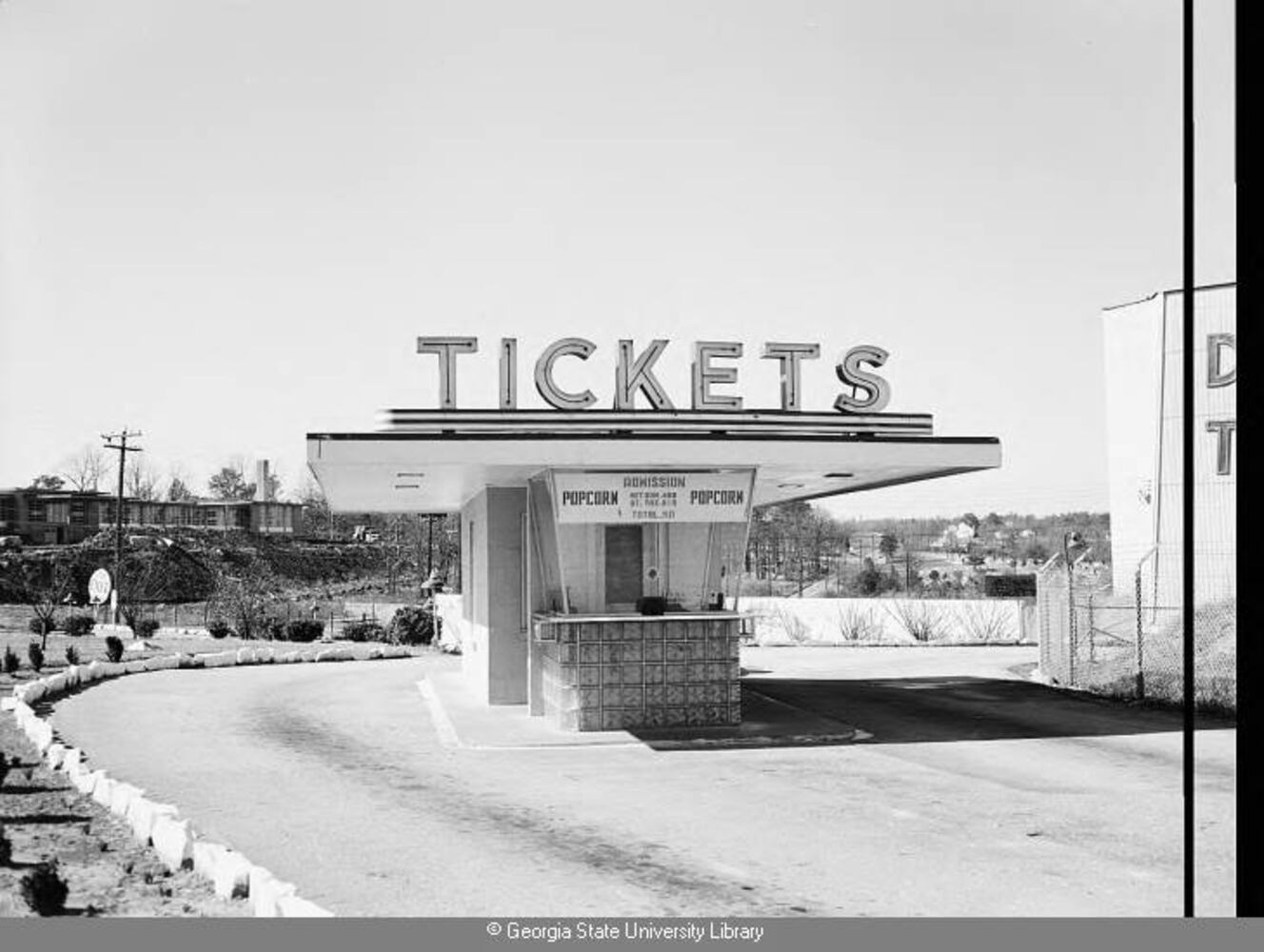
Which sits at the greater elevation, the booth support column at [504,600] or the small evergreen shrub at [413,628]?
the booth support column at [504,600]

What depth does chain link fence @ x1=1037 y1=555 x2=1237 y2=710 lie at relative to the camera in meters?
22.7

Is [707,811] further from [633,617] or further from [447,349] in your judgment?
[447,349]

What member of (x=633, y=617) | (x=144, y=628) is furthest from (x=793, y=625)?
(x=633, y=617)

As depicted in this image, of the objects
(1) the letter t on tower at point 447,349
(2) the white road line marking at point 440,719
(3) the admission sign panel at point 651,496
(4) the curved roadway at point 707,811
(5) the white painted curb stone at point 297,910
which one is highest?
(1) the letter t on tower at point 447,349

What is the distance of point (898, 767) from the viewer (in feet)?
52.3

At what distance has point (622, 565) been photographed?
790 inches

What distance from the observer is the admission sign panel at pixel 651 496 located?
1864 centimetres

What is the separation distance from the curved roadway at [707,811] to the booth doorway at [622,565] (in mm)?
3211

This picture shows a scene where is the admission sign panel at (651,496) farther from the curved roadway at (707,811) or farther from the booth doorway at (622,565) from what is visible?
the curved roadway at (707,811)

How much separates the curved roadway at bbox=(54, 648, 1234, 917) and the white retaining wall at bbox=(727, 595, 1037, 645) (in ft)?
66.9

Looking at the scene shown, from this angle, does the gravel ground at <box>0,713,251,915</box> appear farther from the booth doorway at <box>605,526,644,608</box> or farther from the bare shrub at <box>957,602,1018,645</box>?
the bare shrub at <box>957,602,1018,645</box>

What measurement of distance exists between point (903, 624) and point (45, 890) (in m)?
38.3

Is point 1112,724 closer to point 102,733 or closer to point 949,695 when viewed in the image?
point 949,695

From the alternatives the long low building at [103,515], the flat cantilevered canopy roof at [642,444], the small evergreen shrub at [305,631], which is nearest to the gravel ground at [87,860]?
the flat cantilevered canopy roof at [642,444]
